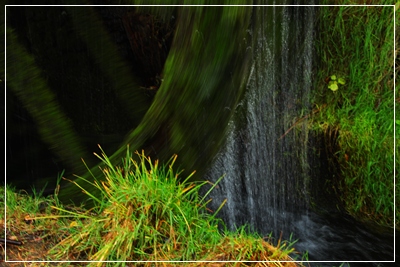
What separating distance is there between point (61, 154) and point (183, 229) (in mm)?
1192

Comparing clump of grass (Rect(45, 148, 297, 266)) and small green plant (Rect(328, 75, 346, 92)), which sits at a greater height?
small green plant (Rect(328, 75, 346, 92))

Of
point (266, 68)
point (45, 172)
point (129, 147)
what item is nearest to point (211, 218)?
point (129, 147)

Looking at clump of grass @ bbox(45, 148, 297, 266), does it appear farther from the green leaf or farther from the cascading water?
the green leaf

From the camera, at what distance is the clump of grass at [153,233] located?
9.44ft

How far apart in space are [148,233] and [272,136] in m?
0.96

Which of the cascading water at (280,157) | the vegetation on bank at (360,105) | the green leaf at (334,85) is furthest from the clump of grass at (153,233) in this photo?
the green leaf at (334,85)

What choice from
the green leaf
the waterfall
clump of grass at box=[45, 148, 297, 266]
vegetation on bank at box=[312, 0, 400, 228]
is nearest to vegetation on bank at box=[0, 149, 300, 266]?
clump of grass at box=[45, 148, 297, 266]

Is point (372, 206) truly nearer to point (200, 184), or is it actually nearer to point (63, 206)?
point (200, 184)

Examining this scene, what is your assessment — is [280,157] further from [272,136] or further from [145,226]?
[145,226]

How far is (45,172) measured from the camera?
401 centimetres

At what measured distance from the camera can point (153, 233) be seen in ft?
9.53

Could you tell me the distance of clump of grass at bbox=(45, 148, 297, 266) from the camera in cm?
288

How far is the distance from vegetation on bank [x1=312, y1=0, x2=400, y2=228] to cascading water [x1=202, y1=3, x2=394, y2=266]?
13cm

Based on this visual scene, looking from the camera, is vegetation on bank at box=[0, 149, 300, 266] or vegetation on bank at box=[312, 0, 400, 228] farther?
vegetation on bank at box=[312, 0, 400, 228]
